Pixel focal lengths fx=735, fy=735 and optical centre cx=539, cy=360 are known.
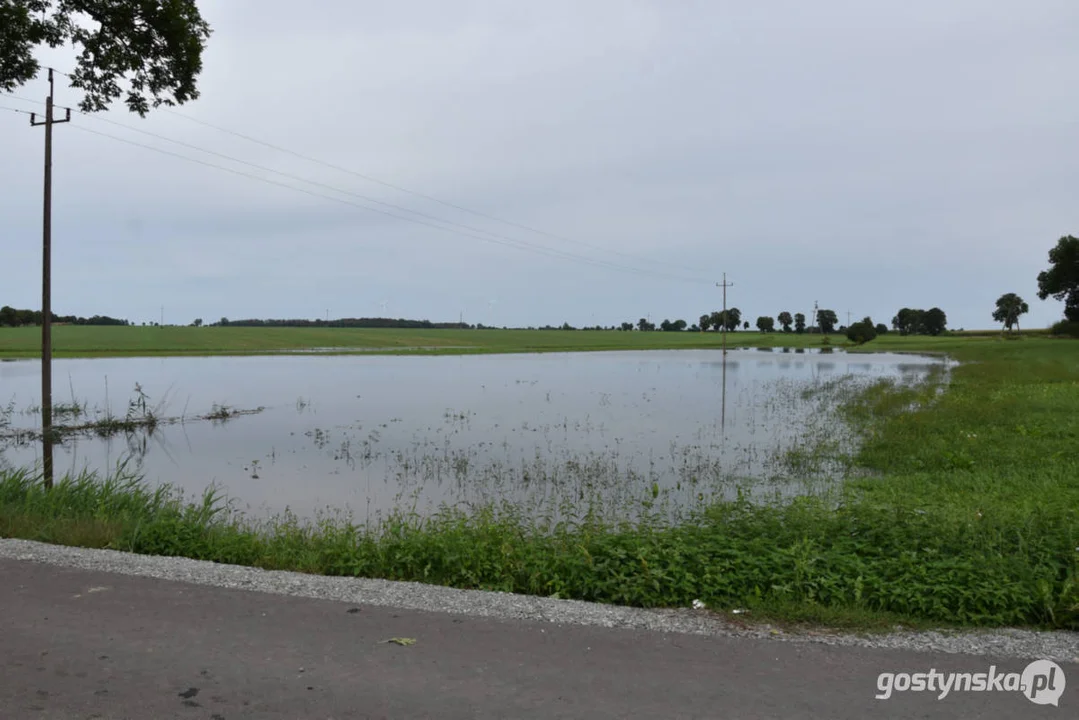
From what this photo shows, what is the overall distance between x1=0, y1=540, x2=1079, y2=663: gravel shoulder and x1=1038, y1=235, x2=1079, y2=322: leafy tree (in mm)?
106991

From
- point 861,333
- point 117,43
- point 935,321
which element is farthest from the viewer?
point 935,321

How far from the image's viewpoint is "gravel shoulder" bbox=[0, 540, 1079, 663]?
5383mm

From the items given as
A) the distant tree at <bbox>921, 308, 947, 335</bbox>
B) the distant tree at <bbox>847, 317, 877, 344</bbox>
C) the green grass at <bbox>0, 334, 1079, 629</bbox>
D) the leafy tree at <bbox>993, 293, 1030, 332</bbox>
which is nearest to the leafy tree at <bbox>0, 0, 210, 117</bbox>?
the green grass at <bbox>0, 334, 1079, 629</bbox>

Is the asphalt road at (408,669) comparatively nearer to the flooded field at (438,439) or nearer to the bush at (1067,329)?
the flooded field at (438,439)

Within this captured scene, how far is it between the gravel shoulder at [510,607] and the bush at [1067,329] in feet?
351

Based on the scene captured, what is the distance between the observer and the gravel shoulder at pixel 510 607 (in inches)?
212

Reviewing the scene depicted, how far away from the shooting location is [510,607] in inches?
242

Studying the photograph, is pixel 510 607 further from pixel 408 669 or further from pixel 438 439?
pixel 438 439

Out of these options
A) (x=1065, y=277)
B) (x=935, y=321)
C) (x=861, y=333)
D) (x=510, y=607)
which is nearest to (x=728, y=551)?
(x=510, y=607)

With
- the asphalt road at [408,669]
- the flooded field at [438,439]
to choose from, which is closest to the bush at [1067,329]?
the flooded field at [438,439]

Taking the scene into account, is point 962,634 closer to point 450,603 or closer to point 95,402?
point 450,603

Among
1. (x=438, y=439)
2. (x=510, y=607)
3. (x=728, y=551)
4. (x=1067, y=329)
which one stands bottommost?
(x=438, y=439)

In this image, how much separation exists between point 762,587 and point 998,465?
1044 centimetres

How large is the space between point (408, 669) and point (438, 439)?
53.7ft
